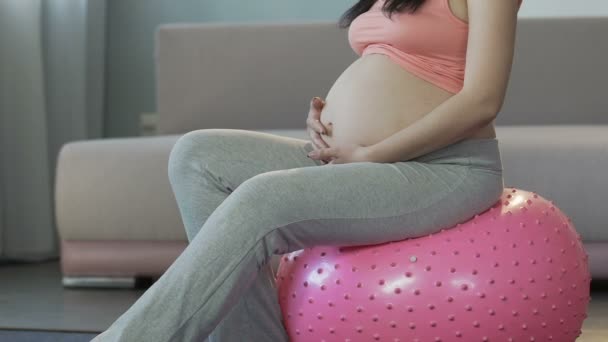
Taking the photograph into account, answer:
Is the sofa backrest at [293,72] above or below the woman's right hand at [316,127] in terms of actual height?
below

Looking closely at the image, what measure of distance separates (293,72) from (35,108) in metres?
0.95

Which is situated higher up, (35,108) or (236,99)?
(236,99)

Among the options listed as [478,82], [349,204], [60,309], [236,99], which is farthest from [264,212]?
[236,99]

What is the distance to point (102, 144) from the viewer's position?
294 cm

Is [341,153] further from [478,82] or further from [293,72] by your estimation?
[293,72]

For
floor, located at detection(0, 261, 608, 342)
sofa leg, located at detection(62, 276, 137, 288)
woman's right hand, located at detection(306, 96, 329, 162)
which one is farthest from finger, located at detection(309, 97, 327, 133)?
sofa leg, located at detection(62, 276, 137, 288)

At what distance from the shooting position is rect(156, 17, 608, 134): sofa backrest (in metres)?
3.34

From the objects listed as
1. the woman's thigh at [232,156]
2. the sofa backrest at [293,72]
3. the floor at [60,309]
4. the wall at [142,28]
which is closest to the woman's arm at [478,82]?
the woman's thigh at [232,156]

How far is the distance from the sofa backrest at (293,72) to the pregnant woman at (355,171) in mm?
1762

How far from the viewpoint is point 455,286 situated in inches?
57.4

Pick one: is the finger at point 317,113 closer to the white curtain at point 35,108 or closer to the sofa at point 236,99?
the sofa at point 236,99

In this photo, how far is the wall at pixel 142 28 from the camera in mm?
3961

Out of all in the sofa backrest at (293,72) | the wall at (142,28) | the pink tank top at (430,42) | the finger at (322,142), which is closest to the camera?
the pink tank top at (430,42)

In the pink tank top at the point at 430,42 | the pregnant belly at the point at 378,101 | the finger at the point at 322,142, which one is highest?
the pink tank top at the point at 430,42
